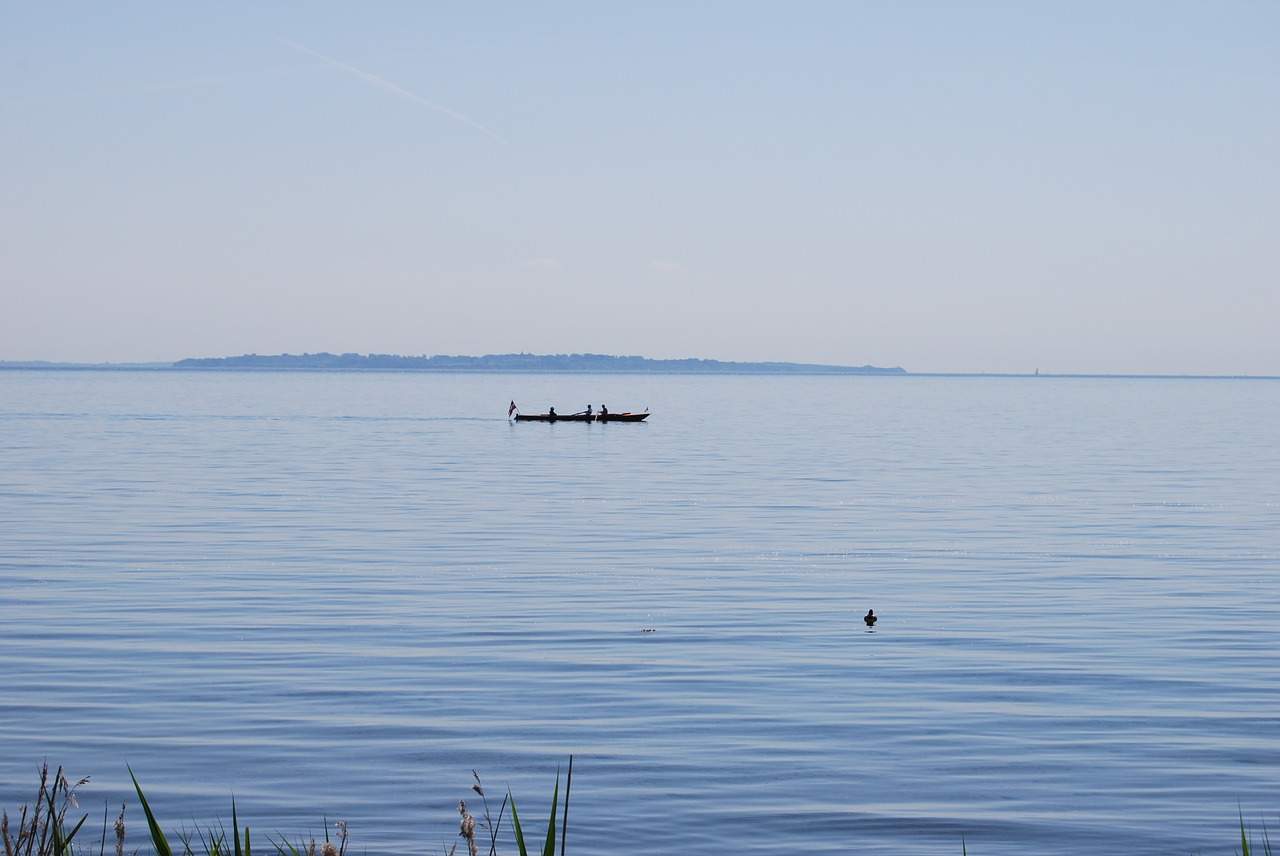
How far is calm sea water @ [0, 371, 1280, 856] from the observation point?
1176 cm

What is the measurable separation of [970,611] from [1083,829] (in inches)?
412

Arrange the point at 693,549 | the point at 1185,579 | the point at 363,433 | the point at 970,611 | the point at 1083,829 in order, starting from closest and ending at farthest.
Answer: the point at 1083,829, the point at 970,611, the point at 1185,579, the point at 693,549, the point at 363,433

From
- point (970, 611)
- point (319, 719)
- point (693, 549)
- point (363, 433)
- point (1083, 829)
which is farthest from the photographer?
point (363, 433)

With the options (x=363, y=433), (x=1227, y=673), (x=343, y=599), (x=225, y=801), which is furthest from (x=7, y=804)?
(x=363, y=433)

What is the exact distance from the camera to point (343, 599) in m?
22.4

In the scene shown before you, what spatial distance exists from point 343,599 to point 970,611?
384 inches

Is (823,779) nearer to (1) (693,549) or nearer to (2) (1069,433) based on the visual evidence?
(1) (693,549)

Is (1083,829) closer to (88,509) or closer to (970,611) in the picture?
(970,611)

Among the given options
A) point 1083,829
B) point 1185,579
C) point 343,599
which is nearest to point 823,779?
point 1083,829

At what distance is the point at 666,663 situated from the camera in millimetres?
17297

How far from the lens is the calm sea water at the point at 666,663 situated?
11.8m

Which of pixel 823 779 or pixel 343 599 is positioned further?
pixel 343 599

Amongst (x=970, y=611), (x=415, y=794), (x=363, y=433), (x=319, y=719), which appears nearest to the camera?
(x=415, y=794)

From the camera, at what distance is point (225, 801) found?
11695mm
